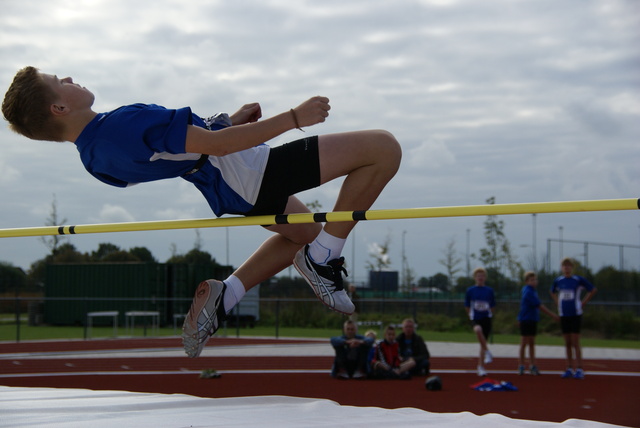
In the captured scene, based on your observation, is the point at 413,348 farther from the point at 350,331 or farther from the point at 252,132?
the point at 252,132

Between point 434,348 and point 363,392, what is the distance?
643cm

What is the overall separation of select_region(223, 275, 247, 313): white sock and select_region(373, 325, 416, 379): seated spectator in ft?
19.7

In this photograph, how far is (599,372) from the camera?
1008 centimetres

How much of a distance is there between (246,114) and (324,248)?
622 millimetres

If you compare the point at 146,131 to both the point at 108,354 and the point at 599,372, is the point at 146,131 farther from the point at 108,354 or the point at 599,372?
the point at 108,354

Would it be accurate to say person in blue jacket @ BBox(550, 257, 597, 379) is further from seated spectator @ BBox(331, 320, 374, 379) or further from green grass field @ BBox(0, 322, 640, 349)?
green grass field @ BBox(0, 322, 640, 349)

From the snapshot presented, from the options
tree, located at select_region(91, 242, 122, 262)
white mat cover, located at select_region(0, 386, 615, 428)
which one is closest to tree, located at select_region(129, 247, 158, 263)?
tree, located at select_region(91, 242, 122, 262)

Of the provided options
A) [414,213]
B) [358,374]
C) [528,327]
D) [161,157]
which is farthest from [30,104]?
[528,327]

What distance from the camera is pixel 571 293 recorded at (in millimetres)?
8469

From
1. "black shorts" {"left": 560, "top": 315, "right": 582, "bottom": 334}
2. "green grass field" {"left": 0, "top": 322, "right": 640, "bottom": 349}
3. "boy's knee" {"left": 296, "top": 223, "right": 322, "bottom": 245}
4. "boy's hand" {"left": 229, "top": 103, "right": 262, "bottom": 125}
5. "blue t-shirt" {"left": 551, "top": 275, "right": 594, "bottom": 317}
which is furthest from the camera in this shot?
"green grass field" {"left": 0, "top": 322, "right": 640, "bottom": 349}

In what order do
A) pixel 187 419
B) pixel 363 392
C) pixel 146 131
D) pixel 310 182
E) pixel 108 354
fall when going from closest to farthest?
pixel 146 131 < pixel 310 182 < pixel 187 419 < pixel 363 392 < pixel 108 354

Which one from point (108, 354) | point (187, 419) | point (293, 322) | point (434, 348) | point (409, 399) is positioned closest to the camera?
point (187, 419)

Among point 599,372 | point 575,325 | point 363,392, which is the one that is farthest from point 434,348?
point 363,392

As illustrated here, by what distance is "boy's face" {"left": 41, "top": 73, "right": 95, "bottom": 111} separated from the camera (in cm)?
262
